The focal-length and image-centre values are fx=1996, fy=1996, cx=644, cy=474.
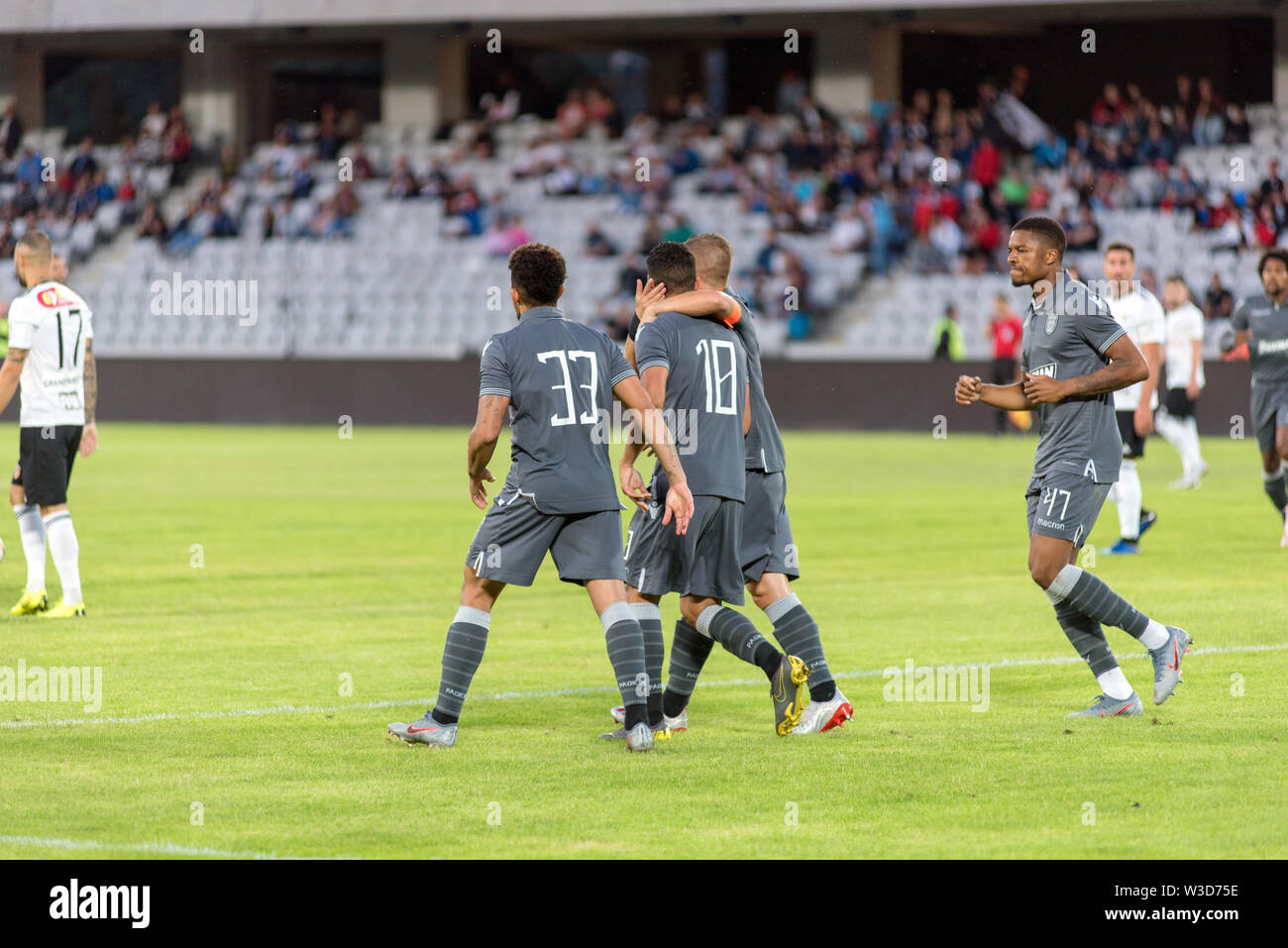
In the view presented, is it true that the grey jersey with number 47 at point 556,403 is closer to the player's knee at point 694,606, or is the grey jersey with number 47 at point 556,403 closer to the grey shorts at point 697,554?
the grey shorts at point 697,554

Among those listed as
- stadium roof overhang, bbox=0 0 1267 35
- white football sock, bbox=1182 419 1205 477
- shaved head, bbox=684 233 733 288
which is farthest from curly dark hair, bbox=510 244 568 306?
stadium roof overhang, bbox=0 0 1267 35

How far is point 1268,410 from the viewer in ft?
51.1

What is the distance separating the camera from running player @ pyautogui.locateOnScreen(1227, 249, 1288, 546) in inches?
597

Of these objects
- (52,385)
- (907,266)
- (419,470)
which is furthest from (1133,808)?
(907,266)

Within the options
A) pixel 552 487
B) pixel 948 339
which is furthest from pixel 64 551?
pixel 948 339

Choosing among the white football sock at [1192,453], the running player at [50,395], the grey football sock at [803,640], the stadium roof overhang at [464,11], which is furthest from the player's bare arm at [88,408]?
the stadium roof overhang at [464,11]

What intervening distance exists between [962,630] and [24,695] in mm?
5273

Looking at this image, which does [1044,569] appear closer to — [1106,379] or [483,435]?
[1106,379]

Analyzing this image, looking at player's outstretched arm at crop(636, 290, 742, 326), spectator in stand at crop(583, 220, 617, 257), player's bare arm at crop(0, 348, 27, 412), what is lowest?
Answer: player's bare arm at crop(0, 348, 27, 412)

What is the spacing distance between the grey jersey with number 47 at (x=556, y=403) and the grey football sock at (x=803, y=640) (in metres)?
0.96

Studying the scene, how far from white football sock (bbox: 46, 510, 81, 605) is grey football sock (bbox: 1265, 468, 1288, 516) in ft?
30.9

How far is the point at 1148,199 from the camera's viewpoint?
37.2m

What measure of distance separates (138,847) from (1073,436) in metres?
4.41

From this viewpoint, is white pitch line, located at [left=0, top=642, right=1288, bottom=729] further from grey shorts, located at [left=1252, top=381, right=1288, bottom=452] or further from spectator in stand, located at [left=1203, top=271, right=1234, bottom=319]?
spectator in stand, located at [left=1203, top=271, right=1234, bottom=319]
